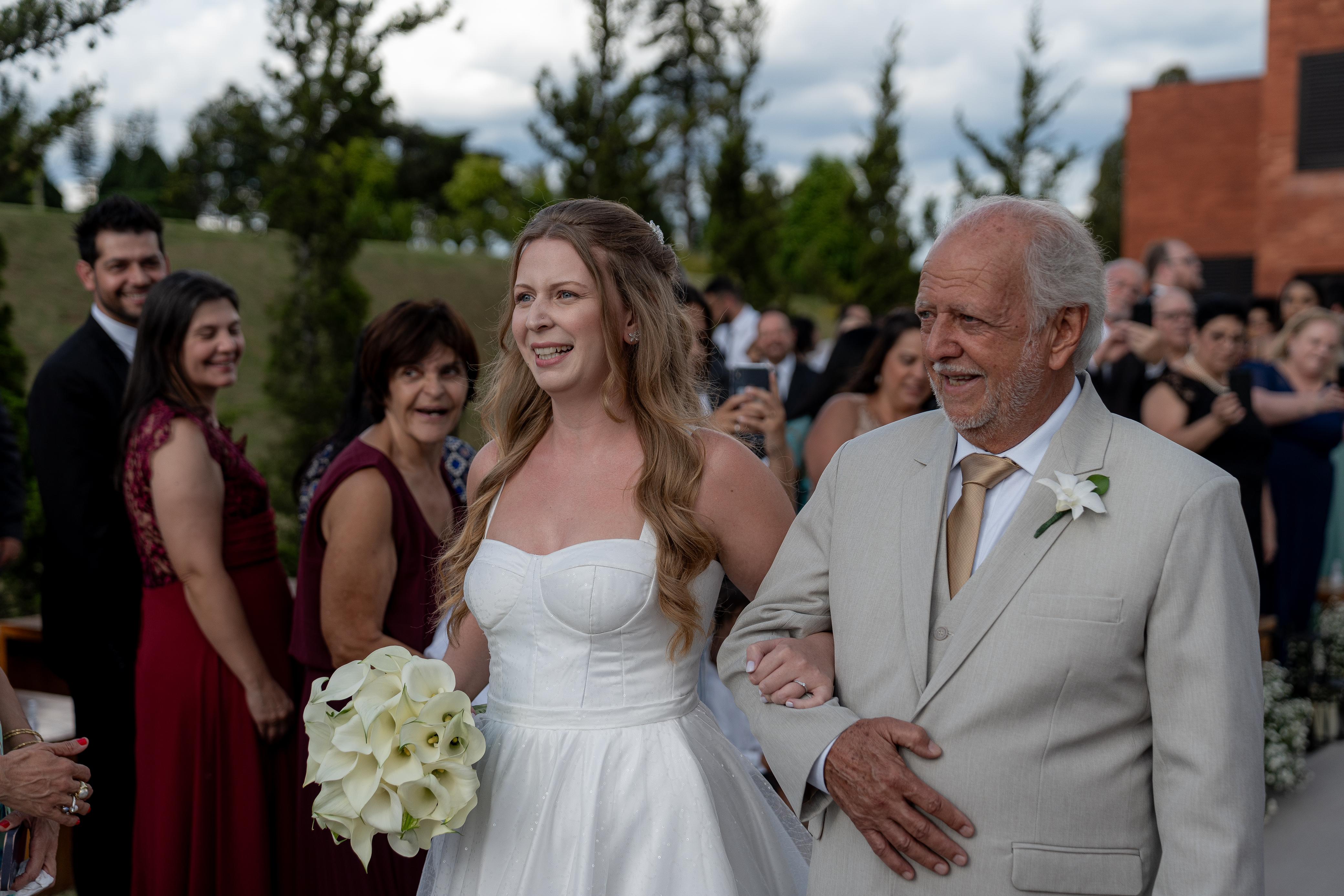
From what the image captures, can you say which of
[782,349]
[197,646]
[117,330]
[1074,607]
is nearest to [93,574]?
[197,646]

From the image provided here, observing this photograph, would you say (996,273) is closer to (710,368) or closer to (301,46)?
(710,368)

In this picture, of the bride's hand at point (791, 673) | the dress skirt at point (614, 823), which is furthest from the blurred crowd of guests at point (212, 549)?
the bride's hand at point (791, 673)

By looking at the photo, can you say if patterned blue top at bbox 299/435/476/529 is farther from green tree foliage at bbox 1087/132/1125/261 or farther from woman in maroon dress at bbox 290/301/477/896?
green tree foliage at bbox 1087/132/1125/261

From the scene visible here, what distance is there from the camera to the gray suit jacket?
1888mm

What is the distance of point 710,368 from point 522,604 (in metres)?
2.63

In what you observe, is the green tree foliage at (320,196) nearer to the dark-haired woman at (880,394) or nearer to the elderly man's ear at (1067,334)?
the dark-haired woman at (880,394)

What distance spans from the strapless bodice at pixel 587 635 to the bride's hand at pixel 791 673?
1.45 feet

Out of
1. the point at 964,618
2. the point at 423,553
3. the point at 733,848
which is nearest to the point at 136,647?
the point at 423,553

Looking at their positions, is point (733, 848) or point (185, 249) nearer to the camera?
point (733, 848)

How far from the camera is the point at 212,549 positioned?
3.81m

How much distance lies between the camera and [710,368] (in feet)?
16.8

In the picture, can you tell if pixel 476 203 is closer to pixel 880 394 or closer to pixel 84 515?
pixel 880 394

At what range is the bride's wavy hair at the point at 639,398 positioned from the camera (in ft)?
8.78

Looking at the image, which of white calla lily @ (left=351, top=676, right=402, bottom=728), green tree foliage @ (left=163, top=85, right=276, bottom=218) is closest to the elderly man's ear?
white calla lily @ (left=351, top=676, right=402, bottom=728)
